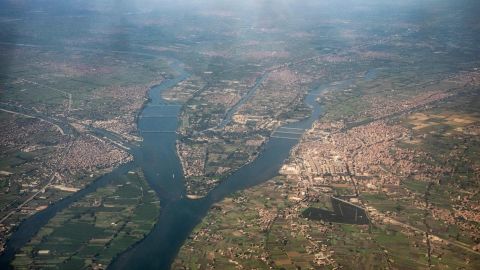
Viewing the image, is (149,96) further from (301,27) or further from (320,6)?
(320,6)

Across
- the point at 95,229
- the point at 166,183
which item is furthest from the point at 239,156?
the point at 95,229

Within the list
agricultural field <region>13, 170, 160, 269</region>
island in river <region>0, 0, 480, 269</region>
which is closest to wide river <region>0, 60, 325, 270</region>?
island in river <region>0, 0, 480, 269</region>

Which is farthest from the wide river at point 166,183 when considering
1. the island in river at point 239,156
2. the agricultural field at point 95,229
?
the agricultural field at point 95,229

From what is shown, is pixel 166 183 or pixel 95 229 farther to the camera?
pixel 166 183

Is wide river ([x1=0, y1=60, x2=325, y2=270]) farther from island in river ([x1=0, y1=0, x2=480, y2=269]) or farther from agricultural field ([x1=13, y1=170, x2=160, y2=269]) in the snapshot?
agricultural field ([x1=13, y1=170, x2=160, y2=269])

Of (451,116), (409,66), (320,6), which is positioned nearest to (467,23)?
(409,66)

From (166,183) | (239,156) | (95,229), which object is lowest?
(95,229)

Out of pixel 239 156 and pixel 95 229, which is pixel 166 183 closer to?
pixel 239 156

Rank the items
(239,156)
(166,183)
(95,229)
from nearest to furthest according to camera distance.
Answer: (95,229) < (166,183) < (239,156)
